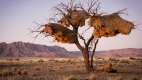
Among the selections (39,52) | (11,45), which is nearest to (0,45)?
(11,45)

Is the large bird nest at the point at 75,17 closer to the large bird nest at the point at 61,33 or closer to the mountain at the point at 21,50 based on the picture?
the large bird nest at the point at 61,33

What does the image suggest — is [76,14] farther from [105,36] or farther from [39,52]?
[39,52]

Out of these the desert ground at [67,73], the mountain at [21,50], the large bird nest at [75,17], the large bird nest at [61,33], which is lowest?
the mountain at [21,50]

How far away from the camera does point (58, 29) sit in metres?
29.3

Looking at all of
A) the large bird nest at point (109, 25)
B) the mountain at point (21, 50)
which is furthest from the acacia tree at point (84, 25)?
the mountain at point (21, 50)

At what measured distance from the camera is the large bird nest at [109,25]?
28.2m

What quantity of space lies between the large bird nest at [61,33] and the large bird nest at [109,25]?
7.16ft

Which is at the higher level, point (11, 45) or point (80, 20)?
point (80, 20)

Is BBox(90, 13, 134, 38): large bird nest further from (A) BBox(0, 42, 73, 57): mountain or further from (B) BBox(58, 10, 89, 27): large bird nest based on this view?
(A) BBox(0, 42, 73, 57): mountain

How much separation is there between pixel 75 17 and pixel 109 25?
9.87 feet

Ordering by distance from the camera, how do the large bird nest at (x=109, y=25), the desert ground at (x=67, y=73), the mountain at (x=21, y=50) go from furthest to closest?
the mountain at (x=21, y=50), the large bird nest at (x=109, y=25), the desert ground at (x=67, y=73)

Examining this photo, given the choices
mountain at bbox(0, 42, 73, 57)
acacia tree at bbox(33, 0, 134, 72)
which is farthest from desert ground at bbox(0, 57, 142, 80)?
mountain at bbox(0, 42, 73, 57)

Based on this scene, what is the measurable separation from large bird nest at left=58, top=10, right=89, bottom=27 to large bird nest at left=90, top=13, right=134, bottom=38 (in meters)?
0.82

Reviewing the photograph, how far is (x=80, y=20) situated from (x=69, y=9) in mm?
1343
